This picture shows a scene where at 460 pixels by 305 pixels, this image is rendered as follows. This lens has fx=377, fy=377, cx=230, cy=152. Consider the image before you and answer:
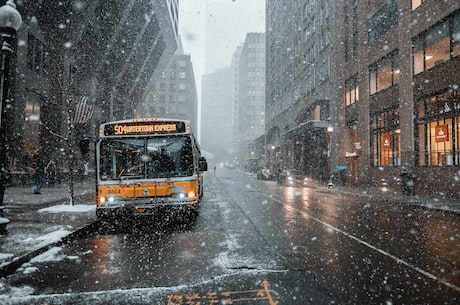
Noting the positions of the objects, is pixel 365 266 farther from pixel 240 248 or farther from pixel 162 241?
pixel 162 241

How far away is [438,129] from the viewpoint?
20969 mm

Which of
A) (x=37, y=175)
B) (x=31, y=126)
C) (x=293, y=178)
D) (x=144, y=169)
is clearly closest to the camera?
(x=144, y=169)

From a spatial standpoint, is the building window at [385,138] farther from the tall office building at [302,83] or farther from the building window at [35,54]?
the building window at [35,54]

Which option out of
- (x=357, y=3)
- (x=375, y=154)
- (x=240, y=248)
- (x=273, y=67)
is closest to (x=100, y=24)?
(x=357, y=3)

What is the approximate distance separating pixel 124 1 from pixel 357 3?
22.7m

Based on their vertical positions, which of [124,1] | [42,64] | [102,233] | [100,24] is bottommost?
[102,233]

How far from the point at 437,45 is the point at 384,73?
21.9ft

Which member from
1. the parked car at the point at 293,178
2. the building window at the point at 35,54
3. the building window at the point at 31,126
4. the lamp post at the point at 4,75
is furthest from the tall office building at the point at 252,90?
the lamp post at the point at 4,75

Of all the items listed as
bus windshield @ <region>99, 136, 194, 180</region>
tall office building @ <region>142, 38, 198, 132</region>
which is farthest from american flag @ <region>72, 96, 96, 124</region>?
tall office building @ <region>142, 38, 198, 132</region>

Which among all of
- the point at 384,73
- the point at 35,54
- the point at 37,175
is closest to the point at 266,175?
the point at 384,73

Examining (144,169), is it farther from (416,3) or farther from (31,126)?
(416,3)

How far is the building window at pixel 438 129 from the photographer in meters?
19.8

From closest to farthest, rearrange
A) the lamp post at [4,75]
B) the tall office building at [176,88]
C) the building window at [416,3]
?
the lamp post at [4,75]
the building window at [416,3]
the tall office building at [176,88]

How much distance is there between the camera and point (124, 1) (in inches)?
1517
